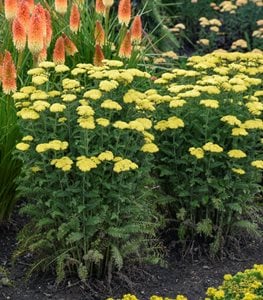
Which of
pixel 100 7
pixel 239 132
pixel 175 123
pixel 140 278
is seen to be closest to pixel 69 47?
pixel 100 7

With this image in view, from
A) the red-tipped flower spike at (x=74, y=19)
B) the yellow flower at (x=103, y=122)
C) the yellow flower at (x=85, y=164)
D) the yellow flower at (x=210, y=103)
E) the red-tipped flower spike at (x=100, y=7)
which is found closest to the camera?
the yellow flower at (x=85, y=164)

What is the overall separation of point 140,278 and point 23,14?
188 cm

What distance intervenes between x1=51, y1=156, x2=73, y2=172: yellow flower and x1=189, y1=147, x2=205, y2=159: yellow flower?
2.88 ft

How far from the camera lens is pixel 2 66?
17.3 feet

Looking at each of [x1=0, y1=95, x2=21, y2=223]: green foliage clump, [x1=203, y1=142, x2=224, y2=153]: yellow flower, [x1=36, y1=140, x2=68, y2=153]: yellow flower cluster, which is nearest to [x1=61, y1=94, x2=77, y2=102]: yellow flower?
[x1=36, y1=140, x2=68, y2=153]: yellow flower cluster

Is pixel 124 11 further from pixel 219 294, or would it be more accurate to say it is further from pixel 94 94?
pixel 219 294

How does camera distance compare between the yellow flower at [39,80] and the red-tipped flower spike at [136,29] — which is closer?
the yellow flower at [39,80]

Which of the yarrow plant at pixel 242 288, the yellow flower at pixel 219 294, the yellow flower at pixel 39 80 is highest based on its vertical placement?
the yellow flower at pixel 39 80

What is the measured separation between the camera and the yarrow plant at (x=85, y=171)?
181 inches

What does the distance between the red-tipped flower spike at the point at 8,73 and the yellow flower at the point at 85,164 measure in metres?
0.79

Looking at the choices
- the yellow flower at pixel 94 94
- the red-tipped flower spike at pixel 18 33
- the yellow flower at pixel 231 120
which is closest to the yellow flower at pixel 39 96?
the yellow flower at pixel 94 94

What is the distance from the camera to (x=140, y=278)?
5.18 metres

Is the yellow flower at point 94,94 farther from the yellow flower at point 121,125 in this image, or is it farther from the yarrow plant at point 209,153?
the yarrow plant at point 209,153

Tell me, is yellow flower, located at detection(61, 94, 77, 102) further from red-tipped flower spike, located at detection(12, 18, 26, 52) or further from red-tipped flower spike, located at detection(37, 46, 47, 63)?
red-tipped flower spike, located at detection(37, 46, 47, 63)
